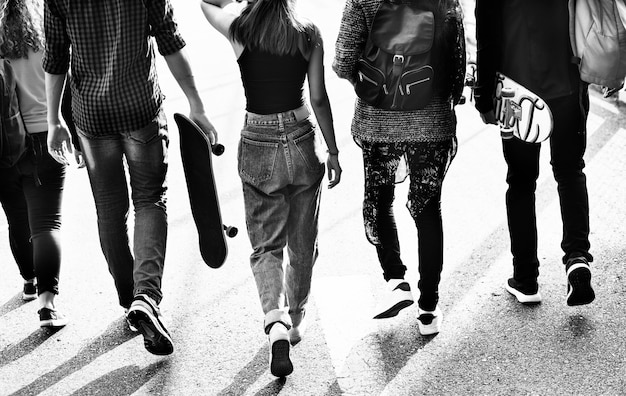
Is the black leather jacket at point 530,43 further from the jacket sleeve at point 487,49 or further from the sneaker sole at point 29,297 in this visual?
the sneaker sole at point 29,297

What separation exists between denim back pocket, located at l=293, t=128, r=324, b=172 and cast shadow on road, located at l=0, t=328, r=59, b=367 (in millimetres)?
1715

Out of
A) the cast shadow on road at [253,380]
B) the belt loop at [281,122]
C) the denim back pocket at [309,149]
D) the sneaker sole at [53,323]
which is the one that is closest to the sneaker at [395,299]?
the cast shadow on road at [253,380]

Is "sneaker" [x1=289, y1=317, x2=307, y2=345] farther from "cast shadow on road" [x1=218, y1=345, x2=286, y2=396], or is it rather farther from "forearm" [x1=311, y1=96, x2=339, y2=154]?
"forearm" [x1=311, y1=96, x2=339, y2=154]

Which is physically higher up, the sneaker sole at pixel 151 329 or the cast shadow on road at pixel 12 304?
the sneaker sole at pixel 151 329

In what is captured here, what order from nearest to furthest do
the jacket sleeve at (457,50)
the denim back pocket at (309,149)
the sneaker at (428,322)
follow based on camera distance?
1. the jacket sleeve at (457,50)
2. the denim back pocket at (309,149)
3. the sneaker at (428,322)

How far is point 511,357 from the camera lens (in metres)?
4.12

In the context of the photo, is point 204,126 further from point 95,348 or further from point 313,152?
point 95,348

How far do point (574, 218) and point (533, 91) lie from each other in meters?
0.69

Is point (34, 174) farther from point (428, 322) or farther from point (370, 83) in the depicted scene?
point (428, 322)

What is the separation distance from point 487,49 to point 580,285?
1201 mm

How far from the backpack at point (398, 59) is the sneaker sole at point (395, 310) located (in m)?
0.99

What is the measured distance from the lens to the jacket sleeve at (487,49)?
4.07 m

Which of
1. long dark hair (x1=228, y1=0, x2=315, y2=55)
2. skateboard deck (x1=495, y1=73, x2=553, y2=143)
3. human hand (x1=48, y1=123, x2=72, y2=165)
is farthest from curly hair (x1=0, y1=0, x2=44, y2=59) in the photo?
skateboard deck (x1=495, y1=73, x2=553, y2=143)

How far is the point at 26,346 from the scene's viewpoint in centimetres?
453
